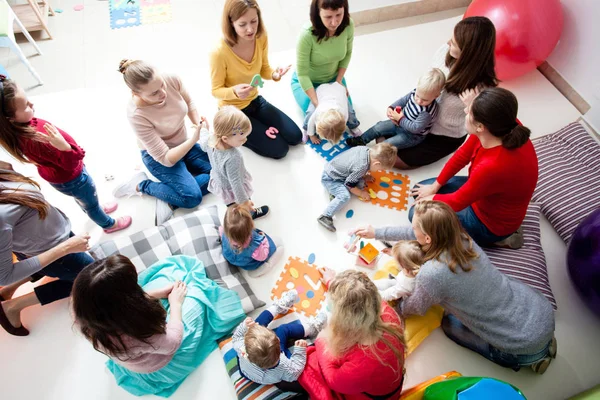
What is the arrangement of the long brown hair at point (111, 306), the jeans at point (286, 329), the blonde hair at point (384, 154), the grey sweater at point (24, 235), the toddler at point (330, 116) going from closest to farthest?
the long brown hair at point (111, 306) < the grey sweater at point (24, 235) < the jeans at point (286, 329) < the blonde hair at point (384, 154) < the toddler at point (330, 116)

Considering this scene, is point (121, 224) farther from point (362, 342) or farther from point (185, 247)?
point (362, 342)

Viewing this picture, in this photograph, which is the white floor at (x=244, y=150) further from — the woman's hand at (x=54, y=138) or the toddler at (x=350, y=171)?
the woman's hand at (x=54, y=138)

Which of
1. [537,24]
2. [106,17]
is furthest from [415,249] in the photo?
[106,17]

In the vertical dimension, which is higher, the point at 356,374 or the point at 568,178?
the point at 568,178

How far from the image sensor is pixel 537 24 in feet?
10.6

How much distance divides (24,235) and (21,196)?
23cm

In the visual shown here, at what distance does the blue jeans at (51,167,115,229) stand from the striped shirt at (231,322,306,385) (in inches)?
52.6

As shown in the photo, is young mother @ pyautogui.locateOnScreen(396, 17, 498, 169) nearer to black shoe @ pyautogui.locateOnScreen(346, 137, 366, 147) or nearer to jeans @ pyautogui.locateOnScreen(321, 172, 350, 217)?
black shoe @ pyautogui.locateOnScreen(346, 137, 366, 147)

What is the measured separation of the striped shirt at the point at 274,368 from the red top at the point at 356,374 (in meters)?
0.06

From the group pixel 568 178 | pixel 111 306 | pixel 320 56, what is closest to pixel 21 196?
pixel 111 306

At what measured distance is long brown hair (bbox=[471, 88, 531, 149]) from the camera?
2047mm

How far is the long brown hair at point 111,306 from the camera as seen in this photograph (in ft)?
5.17

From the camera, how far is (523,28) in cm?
322

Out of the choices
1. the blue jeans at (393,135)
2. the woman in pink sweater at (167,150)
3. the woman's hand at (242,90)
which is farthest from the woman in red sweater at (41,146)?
the blue jeans at (393,135)
